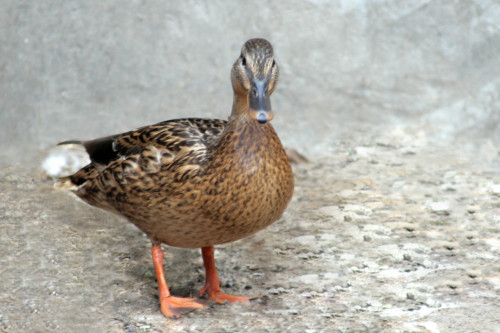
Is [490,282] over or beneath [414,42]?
beneath

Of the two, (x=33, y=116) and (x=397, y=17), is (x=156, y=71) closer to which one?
(x=33, y=116)

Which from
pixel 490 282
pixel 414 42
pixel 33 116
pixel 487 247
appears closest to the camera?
pixel 490 282

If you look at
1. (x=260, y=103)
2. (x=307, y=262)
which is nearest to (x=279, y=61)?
(x=307, y=262)

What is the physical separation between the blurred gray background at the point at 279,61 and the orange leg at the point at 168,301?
11.5 ft

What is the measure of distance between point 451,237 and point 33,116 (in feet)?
16.2

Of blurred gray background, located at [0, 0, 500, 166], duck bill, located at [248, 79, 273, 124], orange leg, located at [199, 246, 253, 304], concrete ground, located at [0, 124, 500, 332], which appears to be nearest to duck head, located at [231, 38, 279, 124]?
duck bill, located at [248, 79, 273, 124]

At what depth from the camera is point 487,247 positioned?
5.16 metres

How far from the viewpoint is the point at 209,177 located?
4008 millimetres

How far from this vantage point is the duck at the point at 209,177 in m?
3.97

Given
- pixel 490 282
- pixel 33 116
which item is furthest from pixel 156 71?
pixel 490 282

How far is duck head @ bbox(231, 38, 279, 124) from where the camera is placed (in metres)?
3.66

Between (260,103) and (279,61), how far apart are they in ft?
15.9

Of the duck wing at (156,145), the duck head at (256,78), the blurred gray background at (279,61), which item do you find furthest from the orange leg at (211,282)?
the blurred gray background at (279,61)

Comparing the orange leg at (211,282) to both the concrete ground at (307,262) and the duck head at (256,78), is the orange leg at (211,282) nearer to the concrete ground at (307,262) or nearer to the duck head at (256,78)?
the concrete ground at (307,262)
